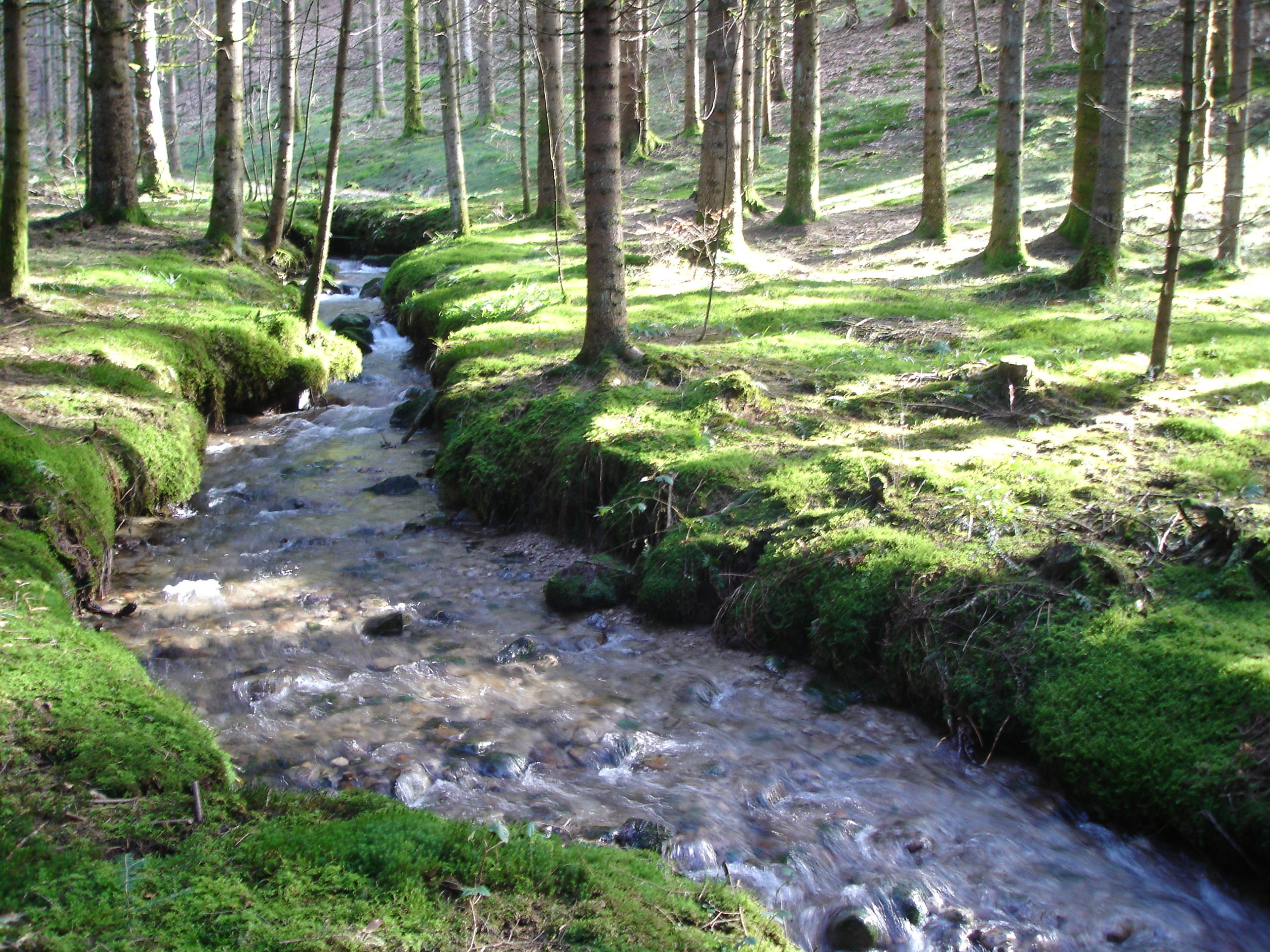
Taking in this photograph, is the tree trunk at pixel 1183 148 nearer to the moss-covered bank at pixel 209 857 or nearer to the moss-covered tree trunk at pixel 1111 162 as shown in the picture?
the moss-covered tree trunk at pixel 1111 162

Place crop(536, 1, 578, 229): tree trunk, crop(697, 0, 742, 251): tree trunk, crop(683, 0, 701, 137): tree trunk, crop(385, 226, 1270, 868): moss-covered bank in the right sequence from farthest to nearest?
crop(683, 0, 701, 137): tree trunk, crop(536, 1, 578, 229): tree trunk, crop(697, 0, 742, 251): tree trunk, crop(385, 226, 1270, 868): moss-covered bank

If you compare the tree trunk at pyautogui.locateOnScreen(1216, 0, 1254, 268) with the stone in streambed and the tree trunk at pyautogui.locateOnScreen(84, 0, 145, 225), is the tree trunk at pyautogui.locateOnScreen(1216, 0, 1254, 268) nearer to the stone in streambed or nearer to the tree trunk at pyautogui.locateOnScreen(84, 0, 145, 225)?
the stone in streambed

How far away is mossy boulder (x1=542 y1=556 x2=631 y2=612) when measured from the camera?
6.64 meters

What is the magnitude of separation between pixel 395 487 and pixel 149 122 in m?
16.8

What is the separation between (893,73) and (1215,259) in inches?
823

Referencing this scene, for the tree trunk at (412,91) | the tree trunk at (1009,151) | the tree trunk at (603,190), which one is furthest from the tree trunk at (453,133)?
the tree trunk at (412,91)

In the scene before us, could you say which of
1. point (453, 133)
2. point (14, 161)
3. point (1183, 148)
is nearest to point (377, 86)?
point (453, 133)

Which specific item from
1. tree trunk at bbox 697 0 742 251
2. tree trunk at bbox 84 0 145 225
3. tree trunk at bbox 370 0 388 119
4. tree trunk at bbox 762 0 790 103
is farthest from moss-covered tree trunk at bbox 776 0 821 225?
tree trunk at bbox 370 0 388 119

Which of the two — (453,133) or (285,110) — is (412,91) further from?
(285,110)

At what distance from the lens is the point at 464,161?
105ft

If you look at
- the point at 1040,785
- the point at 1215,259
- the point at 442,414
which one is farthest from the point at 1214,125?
the point at 1040,785

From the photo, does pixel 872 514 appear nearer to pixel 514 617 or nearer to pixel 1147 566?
pixel 1147 566

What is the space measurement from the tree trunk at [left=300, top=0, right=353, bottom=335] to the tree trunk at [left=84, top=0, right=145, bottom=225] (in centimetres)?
579

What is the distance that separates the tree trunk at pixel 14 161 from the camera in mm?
8266
